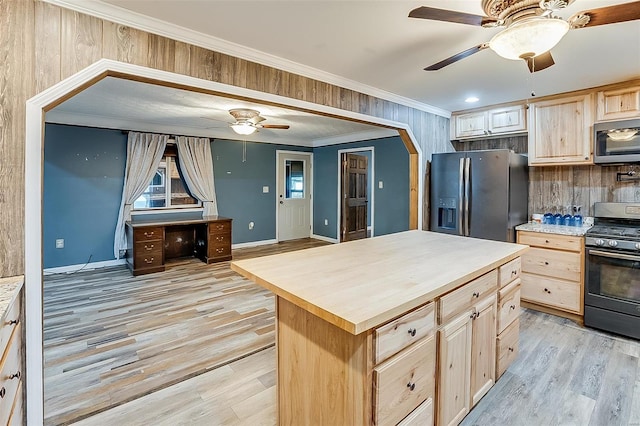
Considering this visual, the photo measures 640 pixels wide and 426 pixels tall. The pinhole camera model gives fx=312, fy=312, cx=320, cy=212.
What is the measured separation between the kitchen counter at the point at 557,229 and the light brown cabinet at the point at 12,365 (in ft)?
13.4

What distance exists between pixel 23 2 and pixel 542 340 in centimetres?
428

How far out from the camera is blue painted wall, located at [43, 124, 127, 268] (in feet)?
14.8

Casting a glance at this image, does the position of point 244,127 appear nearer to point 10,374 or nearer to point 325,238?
point 10,374

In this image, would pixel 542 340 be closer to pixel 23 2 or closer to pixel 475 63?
pixel 475 63

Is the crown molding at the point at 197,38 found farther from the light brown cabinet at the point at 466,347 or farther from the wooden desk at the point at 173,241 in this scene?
the wooden desk at the point at 173,241

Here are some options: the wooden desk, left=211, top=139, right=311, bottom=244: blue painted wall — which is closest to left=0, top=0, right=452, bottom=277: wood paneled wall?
the wooden desk

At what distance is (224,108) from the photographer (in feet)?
13.6

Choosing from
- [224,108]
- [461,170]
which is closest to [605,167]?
[461,170]

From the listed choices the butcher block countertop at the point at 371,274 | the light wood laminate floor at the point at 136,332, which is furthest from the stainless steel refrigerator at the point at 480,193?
the light wood laminate floor at the point at 136,332

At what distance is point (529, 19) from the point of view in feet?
4.66

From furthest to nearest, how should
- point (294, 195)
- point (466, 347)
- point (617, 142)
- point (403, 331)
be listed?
point (294, 195) → point (617, 142) → point (466, 347) → point (403, 331)

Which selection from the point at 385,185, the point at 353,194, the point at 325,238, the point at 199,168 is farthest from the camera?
the point at 325,238

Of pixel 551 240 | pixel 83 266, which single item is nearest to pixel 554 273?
pixel 551 240

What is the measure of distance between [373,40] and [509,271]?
72.7 inches
